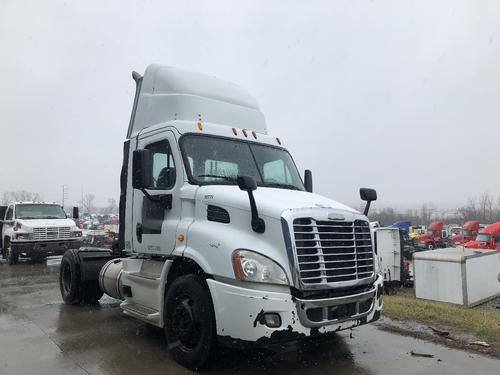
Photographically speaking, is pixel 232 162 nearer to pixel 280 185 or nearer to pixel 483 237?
pixel 280 185

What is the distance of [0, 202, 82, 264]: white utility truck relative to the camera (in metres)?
15.0

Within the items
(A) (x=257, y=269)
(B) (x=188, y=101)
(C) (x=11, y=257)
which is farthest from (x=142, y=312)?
(C) (x=11, y=257)

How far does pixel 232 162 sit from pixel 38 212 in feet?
43.8

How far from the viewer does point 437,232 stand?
36312 mm

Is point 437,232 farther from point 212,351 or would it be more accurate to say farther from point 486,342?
point 212,351

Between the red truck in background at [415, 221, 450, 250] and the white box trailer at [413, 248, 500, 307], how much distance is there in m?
24.5

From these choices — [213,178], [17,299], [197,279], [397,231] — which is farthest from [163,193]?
[397,231]

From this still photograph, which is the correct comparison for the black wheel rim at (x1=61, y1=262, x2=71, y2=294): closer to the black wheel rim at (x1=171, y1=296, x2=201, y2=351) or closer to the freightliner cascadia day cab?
the freightliner cascadia day cab

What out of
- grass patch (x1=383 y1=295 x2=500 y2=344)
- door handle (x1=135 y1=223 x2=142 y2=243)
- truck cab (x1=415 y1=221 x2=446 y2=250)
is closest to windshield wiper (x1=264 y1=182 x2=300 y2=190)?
door handle (x1=135 y1=223 x2=142 y2=243)

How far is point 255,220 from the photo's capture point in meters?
4.37

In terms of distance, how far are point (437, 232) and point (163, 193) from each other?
35525 millimetres

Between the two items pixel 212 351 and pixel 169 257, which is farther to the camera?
pixel 169 257

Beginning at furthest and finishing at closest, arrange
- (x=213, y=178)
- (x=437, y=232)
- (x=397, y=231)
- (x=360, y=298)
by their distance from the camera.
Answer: (x=437, y=232) < (x=397, y=231) < (x=213, y=178) < (x=360, y=298)

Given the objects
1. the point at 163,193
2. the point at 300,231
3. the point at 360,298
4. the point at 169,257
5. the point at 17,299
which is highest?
the point at 163,193
